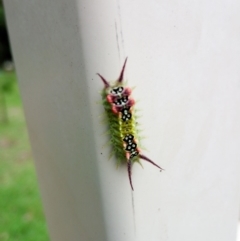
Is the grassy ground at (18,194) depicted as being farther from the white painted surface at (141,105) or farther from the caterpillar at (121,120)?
the caterpillar at (121,120)

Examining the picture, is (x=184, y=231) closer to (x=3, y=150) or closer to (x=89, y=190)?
(x=89, y=190)

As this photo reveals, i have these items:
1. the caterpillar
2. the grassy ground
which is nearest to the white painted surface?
the caterpillar

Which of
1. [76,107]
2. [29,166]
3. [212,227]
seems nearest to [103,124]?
[76,107]

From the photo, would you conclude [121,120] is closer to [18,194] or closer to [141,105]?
[141,105]

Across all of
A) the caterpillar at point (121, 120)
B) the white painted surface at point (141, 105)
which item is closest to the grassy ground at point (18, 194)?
the white painted surface at point (141, 105)

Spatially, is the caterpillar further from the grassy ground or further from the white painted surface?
the grassy ground
